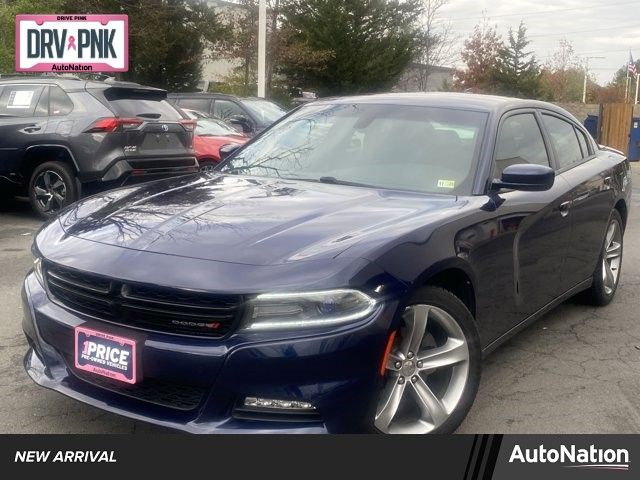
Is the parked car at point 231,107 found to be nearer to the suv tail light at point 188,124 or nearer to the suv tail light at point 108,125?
the suv tail light at point 188,124

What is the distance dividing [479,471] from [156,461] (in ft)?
3.96

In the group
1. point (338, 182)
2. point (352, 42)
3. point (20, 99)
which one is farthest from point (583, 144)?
point (352, 42)

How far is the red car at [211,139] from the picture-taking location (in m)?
11.4

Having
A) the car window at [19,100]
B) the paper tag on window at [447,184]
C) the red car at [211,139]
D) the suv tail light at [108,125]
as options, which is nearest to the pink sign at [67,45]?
the red car at [211,139]

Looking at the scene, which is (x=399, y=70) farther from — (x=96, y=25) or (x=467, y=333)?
(x=467, y=333)

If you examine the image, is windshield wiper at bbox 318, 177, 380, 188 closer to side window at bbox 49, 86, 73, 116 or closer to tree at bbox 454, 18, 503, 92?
side window at bbox 49, 86, 73, 116

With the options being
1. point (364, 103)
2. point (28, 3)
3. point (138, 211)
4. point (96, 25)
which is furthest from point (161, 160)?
point (28, 3)

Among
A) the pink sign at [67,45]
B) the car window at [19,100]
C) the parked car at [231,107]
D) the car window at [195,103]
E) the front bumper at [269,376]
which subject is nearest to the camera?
the front bumper at [269,376]

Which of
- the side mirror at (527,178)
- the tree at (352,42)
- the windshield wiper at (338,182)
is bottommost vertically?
the windshield wiper at (338,182)

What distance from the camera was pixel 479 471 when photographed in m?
2.90

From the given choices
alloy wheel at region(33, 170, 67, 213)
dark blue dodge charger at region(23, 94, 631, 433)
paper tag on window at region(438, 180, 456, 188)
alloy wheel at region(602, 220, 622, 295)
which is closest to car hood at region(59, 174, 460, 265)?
dark blue dodge charger at region(23, 94, 631, 433)

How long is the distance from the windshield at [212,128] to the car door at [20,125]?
9.78 feet

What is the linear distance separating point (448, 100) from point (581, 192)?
1.07m

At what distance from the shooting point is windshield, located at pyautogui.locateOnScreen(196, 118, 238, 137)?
11773 mm
